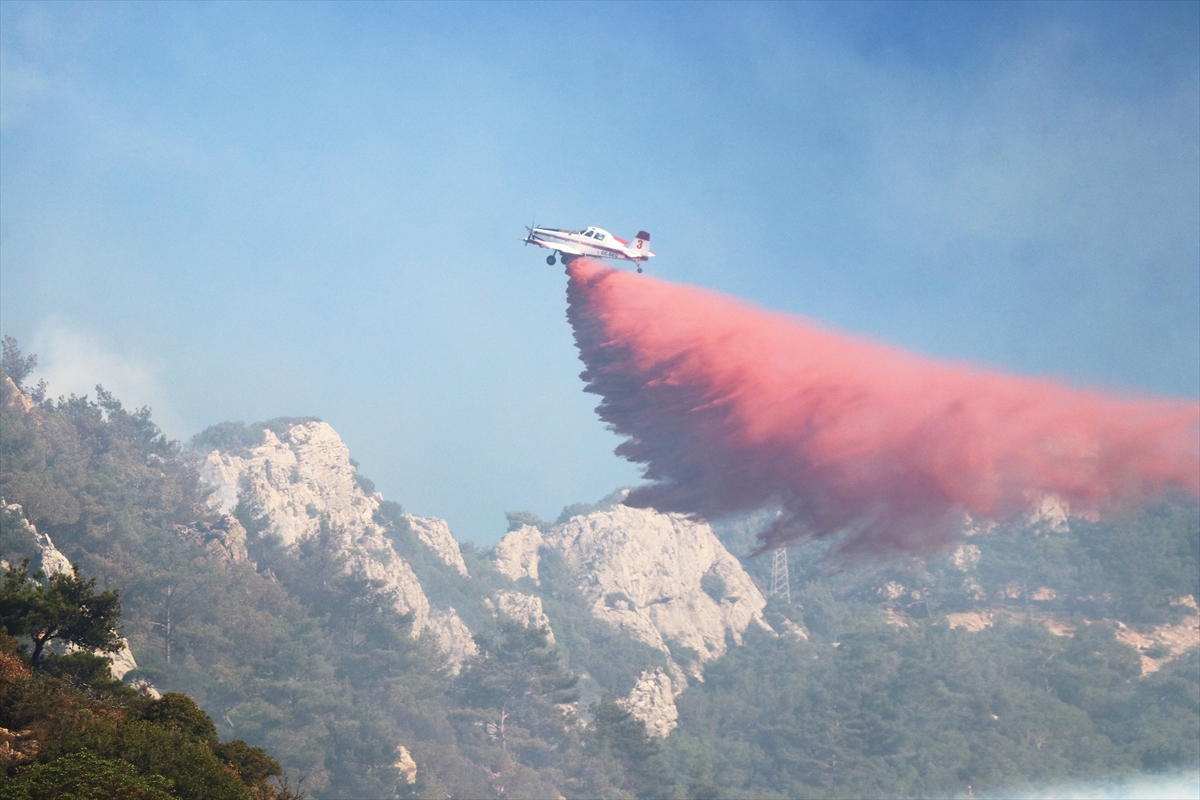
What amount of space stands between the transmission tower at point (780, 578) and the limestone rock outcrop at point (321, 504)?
52.5m

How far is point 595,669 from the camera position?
149625 mm

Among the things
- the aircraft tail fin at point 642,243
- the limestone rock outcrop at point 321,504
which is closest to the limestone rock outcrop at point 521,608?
the limestone rock outcrop at point 321,504

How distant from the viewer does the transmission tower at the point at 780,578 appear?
175m

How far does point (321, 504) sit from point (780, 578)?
73.9m

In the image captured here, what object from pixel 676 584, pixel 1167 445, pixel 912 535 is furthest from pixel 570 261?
pixel 676 584

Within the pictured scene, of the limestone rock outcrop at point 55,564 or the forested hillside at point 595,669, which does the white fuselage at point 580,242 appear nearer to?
the forested hillside at point 595,669

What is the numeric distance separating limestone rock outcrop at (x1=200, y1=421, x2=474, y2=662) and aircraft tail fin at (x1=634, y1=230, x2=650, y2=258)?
2618 inches

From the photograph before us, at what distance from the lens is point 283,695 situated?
304ft

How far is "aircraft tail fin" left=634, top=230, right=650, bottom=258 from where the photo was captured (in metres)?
59.6

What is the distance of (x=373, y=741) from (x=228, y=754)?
63.9 metres

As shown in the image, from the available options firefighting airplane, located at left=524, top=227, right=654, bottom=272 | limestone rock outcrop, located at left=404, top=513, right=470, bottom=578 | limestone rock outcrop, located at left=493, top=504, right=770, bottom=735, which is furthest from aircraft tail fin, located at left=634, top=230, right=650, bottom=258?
limestone rock outcrop, located at left=404, top=513, right=470, bottom=578

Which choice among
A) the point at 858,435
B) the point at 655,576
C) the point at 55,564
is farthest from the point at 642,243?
the point at 655,576

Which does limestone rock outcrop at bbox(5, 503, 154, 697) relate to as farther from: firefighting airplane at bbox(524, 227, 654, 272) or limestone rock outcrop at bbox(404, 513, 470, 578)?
limestone rock outcrop at bbox(404, 513, 470, 578)

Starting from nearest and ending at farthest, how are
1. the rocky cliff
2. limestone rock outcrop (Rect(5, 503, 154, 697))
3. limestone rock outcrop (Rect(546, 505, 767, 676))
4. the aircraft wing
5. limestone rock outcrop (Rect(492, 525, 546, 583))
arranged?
the aircraft wing < limestone rock outcrop (Rect(5, 503, 154, 697)) < the rocky cliff < limestone rock outcrop (Rect(546, 505, 767, 676)) < limestone rock outcrop (Rect(492, 525, 546, 583))
